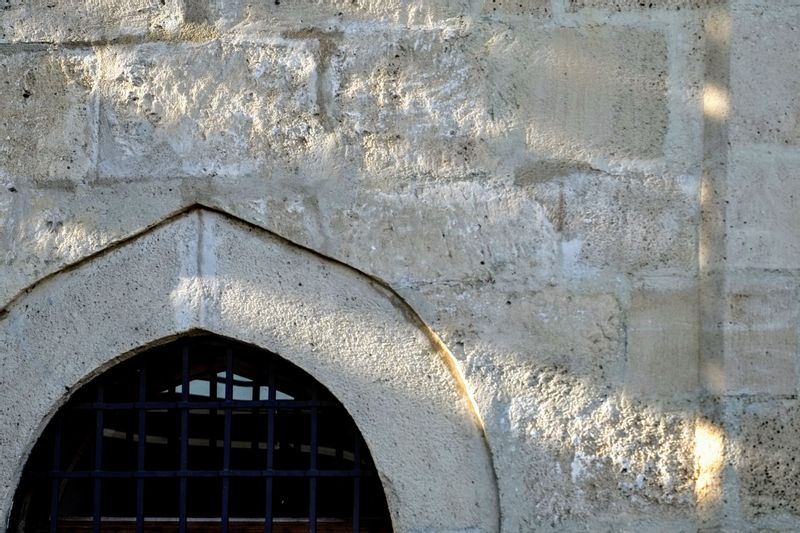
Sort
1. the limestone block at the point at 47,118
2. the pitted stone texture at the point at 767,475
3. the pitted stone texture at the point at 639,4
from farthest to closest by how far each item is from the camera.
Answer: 1. the limestone block at the point at 47,118
2. the pitted stone texture at the point at 639,4
3. the pitted stone texture at the point at 767,475

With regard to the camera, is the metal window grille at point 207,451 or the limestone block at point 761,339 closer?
the limestone block at point 761,339

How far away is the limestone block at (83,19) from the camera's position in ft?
7.97

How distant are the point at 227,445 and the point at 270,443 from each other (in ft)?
0.34

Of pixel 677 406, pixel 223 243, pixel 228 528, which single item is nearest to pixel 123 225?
pixel 223 243

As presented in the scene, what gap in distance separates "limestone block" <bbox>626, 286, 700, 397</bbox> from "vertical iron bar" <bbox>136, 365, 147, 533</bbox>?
115 cm

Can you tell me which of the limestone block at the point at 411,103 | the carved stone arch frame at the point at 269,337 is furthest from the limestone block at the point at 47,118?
the limestone block at the point at 411,103

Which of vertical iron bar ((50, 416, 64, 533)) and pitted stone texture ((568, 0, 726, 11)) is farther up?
pitted stone texture ((568, 0, 726, 11))

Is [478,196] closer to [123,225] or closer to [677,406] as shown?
[677,406]

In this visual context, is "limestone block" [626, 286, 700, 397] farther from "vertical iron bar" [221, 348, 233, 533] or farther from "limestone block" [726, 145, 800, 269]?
"vertical iron bar" [221, 348, 233, 533]

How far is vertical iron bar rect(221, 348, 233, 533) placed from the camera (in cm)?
239

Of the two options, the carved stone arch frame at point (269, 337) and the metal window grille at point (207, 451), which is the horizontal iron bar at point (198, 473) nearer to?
the metal window grille at point (207, 451)

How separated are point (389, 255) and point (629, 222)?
56 centimetres

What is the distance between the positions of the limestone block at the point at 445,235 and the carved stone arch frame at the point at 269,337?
0.07m

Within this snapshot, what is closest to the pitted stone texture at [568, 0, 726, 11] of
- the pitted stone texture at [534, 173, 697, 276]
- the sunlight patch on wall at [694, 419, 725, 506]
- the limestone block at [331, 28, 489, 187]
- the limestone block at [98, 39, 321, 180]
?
the limestone block at [331, 28, 489, 187]
